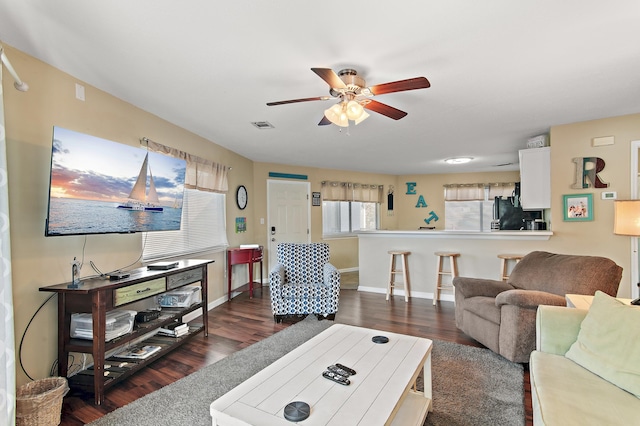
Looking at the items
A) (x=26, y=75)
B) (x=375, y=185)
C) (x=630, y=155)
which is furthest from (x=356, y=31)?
(x=375, y=185)

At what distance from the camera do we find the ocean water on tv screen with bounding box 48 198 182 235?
2.05m

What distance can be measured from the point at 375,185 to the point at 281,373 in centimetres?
629

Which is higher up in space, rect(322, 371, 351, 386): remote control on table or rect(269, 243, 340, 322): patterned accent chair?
rect(322, 371, 351, 386): remote control on table

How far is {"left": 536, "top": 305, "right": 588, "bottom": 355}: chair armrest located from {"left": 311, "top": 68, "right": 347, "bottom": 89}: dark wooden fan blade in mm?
1931

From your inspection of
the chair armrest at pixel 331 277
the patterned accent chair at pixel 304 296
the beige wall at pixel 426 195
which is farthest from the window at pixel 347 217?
the patterned accent chair at pixel 304 296

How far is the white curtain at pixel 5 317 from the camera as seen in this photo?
158 centimetres

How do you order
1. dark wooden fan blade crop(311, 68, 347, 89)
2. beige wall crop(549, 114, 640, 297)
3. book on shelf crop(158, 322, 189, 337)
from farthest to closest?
beige wall crop(549, 114, 640, 297) → book on shelf crop(158, 322, 189, 337) → dark wooden fan blade crop(311, 68, 347, 89)

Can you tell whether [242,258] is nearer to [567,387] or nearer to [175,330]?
[175,330]

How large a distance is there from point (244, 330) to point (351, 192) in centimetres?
429

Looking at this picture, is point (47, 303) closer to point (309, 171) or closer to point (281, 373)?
point (281, 373)

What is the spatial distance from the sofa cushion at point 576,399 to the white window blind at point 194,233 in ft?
10.8

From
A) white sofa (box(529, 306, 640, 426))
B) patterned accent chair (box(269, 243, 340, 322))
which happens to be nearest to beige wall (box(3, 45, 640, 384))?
patterned accent chair (box(269, 243, 340, 322))

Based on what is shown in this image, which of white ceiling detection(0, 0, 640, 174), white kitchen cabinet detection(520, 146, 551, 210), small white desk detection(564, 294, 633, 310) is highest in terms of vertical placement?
white ceiling detection(0, 0, 640, 174)

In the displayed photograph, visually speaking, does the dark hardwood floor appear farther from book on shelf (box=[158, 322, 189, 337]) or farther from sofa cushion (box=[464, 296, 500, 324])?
sofa cushion (box=[464, 296, 500, 324])
